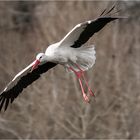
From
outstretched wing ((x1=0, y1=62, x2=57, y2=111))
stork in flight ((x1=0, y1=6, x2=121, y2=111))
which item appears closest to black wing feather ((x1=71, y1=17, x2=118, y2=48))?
stork in flight ((x1=0, y1=6, x2=121, y2=111))

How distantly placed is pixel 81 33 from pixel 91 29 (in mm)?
232

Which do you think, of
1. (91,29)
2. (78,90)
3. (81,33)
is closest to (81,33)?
(81,33)

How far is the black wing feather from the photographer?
1153 cm

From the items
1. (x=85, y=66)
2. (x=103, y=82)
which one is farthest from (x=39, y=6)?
(x=85, y=66)

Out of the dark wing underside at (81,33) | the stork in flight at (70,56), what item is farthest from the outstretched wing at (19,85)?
the dark wing underside at (81,33)

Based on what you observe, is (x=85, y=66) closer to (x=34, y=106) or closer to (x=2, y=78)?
(x=34, y=106)

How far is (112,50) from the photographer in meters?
22.5

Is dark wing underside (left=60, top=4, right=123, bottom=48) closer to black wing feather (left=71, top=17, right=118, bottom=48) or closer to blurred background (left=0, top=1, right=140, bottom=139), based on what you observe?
black wing feather (left=71, top=17, right=118, bottom=48)

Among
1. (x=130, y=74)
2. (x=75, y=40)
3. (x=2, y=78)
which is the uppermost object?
(x=75, y=40)

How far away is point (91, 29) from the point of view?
12.0 meters

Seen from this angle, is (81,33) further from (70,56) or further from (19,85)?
(19,85)

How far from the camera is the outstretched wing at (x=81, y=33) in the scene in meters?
11.7

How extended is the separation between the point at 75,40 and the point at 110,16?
134 cm

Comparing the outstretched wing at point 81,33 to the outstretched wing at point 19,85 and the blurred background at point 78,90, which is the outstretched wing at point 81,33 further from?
the blurred background at point 78,90
